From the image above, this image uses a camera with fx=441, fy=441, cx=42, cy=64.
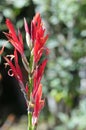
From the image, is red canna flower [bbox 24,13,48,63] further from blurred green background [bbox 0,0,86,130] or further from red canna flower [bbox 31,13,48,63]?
blurred green background [bbox 0,0,86,130]

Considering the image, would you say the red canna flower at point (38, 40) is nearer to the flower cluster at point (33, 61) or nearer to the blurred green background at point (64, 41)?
the flower cluster at point (33, 61)

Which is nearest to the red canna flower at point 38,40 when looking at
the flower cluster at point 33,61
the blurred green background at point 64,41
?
the flower cluster at point 33,61

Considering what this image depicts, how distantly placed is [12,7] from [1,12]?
1.13 feet

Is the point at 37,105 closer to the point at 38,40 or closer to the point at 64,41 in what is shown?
the point at 38,40

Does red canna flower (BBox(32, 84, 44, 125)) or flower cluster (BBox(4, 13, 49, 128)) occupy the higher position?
flower cluster (BBox(4, 13, 49, 128))

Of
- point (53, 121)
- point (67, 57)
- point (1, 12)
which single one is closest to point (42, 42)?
point (1, 12)

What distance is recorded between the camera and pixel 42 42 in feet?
3.09

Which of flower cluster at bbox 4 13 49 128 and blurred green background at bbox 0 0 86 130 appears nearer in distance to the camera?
flower cluster at bbox 4 13 49 128

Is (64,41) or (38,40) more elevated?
(38,40)

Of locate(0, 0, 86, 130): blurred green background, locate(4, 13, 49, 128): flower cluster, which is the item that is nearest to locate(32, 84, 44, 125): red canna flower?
locate(4, 13, 49, 128): flower cluster

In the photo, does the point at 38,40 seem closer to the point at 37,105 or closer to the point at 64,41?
the point at 37,105

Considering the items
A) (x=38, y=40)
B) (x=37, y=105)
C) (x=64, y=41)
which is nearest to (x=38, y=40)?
(x=38, y=40)

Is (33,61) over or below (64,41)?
over

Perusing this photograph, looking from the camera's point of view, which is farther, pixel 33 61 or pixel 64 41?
pixel 64 41
